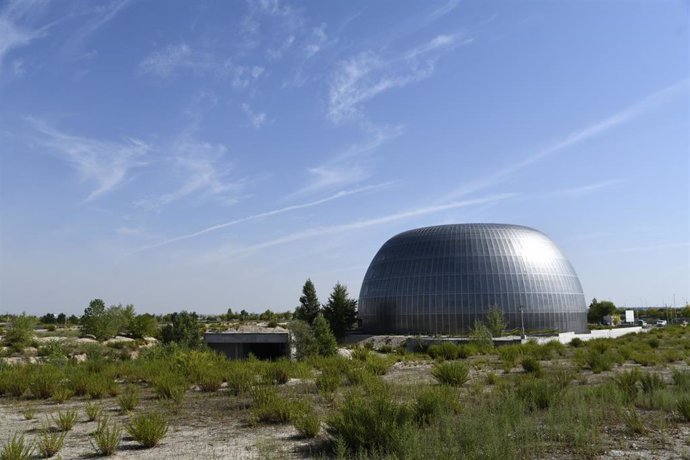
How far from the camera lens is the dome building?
65.3 meters

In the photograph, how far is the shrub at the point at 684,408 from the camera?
1201 centimetres

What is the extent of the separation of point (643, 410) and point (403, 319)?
5570cm

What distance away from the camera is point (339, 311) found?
68.1m

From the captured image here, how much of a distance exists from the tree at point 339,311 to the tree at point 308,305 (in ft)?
5.15

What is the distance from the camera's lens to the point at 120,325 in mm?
60969

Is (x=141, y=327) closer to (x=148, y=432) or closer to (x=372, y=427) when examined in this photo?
(x=148, y=432)

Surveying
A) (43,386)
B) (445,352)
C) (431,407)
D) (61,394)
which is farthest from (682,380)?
(43,386)

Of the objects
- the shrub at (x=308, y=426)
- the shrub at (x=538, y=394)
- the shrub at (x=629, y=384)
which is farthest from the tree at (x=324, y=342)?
the shrub at (x=308, y=426)

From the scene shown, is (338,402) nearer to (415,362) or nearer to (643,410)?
(643,410)

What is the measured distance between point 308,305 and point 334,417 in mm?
59888

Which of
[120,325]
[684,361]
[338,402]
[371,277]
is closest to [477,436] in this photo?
[338,402]

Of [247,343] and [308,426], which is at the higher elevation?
[308,426]

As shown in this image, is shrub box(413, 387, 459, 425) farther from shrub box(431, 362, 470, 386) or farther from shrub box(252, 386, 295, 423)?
shrub box(431, 362, 470, 386)

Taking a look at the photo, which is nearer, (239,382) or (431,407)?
(431,407)
